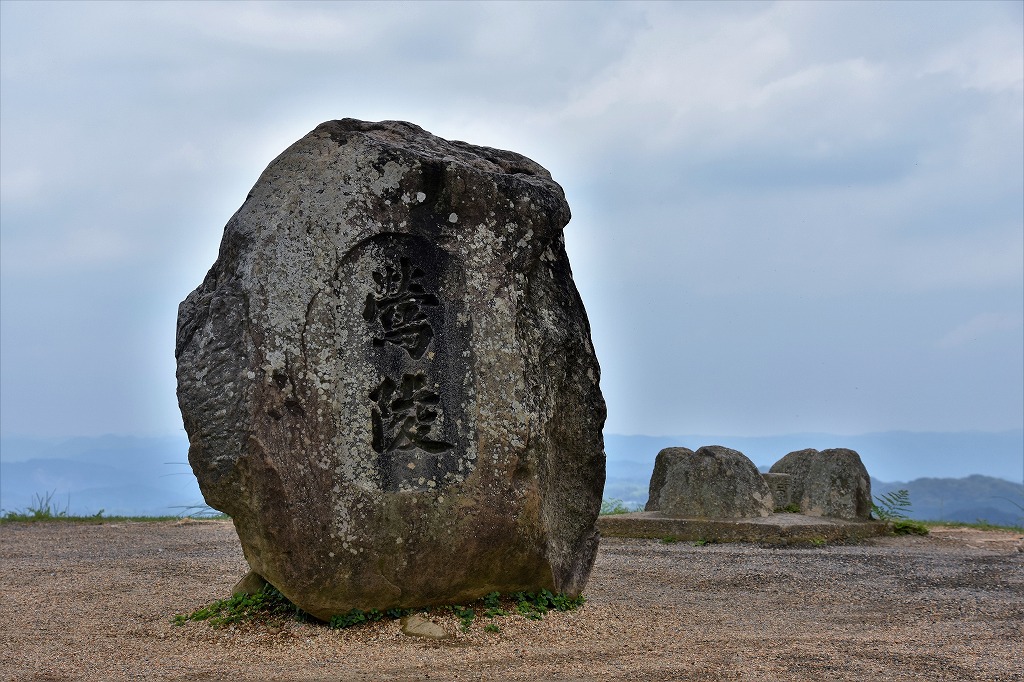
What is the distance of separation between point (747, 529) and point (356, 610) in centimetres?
688

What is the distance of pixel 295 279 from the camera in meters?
6.10

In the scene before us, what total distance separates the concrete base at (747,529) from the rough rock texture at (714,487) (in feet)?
0.58

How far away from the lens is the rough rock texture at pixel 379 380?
19.4 feet

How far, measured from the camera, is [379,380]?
6.15 m

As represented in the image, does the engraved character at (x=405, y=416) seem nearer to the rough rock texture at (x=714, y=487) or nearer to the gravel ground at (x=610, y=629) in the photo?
the gravel ground at (x=610, y=629)

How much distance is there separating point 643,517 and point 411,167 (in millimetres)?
7283

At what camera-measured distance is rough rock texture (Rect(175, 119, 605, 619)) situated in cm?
592

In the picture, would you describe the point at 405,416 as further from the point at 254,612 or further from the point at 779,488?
the point at 779,488

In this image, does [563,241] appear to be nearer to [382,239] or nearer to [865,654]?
[382,239]

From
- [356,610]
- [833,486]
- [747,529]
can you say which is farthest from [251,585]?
[833,486]

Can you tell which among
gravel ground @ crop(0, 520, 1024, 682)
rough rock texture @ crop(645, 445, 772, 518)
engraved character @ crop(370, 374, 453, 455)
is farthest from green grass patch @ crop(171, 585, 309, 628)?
rough rock texture @ crop(645, 445, 772, 518)

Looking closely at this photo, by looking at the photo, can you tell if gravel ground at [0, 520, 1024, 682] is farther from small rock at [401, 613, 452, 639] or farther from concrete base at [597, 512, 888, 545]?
concrete base at [597, 512, 888, 545]

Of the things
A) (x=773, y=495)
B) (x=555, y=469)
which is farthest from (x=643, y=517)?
(x=555, y=469)

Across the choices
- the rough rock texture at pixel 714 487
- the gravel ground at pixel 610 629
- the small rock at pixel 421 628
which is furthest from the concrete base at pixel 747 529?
the small rock at pixel 421 628
